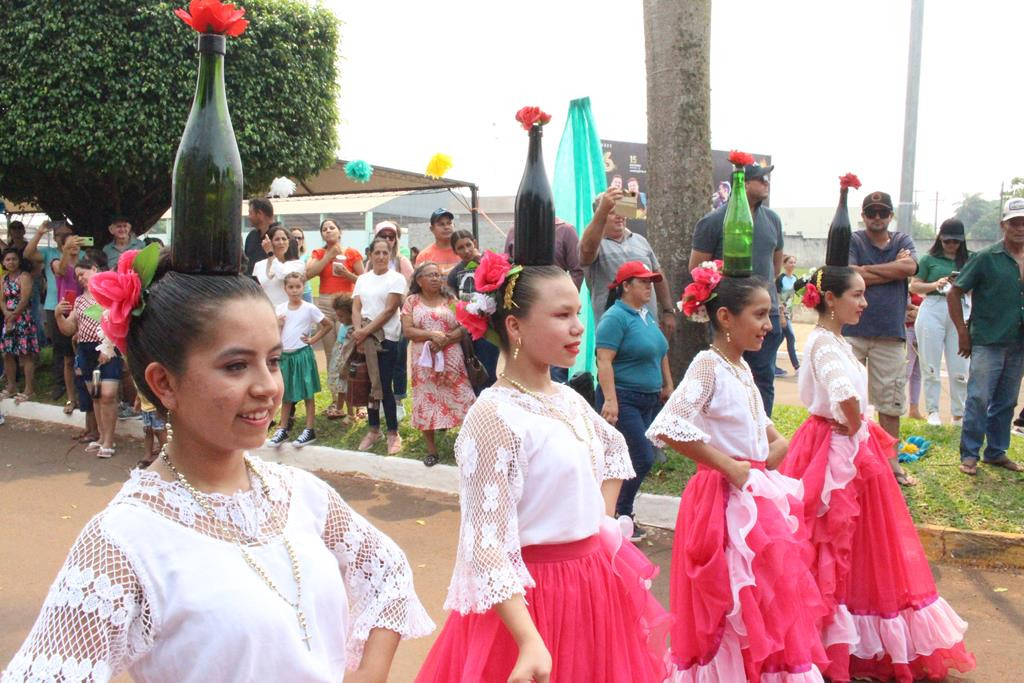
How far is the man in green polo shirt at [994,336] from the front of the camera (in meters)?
6.46

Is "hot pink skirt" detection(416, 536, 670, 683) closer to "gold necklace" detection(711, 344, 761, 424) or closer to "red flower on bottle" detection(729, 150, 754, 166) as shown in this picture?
"gold necklace" detection(711, 344, 761, 424)

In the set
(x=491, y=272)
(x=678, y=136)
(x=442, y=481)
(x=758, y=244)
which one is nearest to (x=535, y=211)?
(x=491, y=272)

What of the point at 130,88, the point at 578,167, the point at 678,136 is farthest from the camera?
the point at 130,88

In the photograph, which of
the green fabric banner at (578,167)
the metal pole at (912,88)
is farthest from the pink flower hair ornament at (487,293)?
the metal pole at (912,88)

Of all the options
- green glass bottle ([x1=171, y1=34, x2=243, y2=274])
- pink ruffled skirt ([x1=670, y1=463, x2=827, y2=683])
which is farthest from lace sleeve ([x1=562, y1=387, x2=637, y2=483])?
green glass bottle ([x1=171, y1=34, x2=243, y2=274])

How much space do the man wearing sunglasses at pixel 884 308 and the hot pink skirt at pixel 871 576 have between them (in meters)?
2.42

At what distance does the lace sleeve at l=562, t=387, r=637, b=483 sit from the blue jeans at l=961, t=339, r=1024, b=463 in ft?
14.8

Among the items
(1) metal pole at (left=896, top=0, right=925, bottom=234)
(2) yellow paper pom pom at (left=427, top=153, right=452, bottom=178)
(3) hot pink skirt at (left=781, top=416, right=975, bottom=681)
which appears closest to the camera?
(3) hot pink skirt at (left=781, top=416, right=975, bottom=681)

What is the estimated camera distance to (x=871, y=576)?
4.05 meters

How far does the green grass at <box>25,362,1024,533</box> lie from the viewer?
5.58 metres

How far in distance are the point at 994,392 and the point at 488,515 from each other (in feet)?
18.4

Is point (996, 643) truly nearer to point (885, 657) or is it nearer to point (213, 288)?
point (885, 657)

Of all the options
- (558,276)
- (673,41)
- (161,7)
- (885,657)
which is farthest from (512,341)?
(161,7)

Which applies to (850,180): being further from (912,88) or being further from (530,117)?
(912,88)
